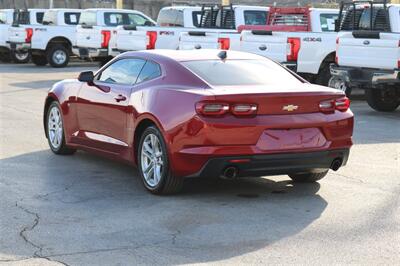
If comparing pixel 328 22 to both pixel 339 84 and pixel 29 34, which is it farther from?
pixel 29 34

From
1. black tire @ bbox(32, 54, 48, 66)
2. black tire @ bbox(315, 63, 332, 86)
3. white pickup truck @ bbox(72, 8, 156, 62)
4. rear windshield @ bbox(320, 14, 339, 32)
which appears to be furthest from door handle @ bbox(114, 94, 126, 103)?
black tire @ bbox(32, 54, 48, 66)

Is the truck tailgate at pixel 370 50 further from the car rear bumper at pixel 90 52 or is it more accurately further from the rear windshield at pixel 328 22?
the car rear bumper at pixel 90 52

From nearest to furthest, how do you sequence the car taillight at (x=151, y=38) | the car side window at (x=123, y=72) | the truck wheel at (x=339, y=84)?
the car side window at (x=123, y=72) < the truck wheel at (x=339, y=84) < the car taillight at (x=151, y=38)

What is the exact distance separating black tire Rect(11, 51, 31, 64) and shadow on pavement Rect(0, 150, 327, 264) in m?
20.6

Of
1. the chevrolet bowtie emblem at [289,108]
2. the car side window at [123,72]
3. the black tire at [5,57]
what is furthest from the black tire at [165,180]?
the black tire at [5,57]

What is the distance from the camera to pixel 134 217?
6207mm

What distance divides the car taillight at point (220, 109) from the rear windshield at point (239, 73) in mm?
483

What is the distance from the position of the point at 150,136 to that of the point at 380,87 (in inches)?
271

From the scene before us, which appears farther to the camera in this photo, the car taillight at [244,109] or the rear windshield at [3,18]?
the rear windshield at [3,18]

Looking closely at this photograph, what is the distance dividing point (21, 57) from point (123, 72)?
Answer: 848 inches

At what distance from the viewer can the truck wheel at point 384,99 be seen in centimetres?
1402

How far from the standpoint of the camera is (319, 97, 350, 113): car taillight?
6.91 metres

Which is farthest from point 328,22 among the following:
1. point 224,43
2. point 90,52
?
point 90,52

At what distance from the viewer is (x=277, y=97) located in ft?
21.8
